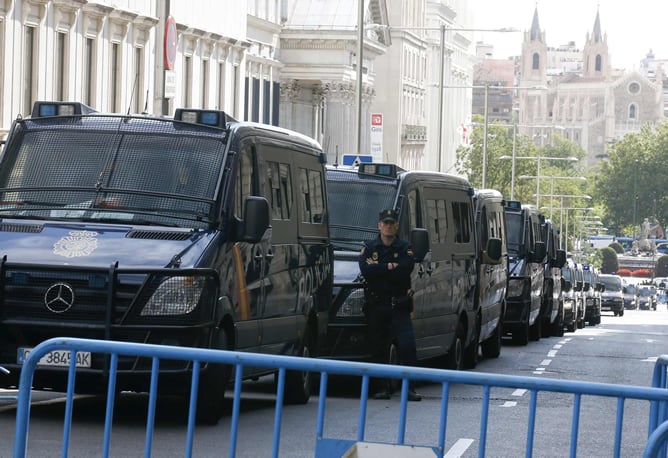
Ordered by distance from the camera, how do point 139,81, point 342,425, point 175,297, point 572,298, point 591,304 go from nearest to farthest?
point 342,425
point 175,297
point 139,81
point 572,298
point 591,304

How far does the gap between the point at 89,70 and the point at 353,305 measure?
85.9 feet

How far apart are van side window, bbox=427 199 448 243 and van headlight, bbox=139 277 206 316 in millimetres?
7124

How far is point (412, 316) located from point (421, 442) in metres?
11.2

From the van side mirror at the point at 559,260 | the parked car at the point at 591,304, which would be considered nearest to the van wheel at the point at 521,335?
the van side mirror at the point at 559,260

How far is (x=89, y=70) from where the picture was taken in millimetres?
42562

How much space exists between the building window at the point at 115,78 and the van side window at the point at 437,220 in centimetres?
2472

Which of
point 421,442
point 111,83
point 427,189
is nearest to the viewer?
point 421,442

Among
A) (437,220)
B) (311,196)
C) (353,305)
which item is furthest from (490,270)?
(311,196)

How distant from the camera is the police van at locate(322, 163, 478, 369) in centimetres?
1736

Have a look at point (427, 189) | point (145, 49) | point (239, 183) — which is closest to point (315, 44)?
point (145, 49)

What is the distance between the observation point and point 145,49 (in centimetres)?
4691

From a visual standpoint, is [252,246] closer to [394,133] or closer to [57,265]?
[57,265]

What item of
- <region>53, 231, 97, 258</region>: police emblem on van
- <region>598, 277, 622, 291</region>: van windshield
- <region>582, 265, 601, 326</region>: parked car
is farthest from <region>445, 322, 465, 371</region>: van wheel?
<region>598, 277, 622, 291</region>: van windshield

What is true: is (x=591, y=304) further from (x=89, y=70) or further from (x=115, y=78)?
(x=89, y=70)
